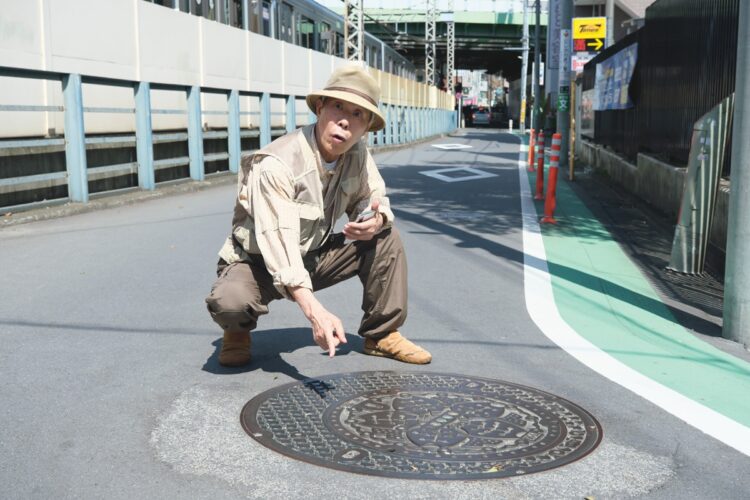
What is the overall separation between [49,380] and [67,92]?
30.3ft

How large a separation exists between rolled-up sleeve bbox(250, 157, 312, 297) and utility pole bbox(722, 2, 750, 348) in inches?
111

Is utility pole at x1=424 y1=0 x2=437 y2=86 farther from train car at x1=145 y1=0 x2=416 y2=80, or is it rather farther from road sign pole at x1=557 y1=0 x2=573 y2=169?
road sign pole at x1=557 y1=0 x2=573 y2=169

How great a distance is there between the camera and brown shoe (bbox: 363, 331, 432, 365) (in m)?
4.72

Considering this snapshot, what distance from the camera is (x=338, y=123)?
13.8 ft

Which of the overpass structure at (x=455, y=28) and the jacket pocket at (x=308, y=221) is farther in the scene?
the overpass structure at (x=455, y=28)

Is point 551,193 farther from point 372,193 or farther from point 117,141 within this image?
point 117,141

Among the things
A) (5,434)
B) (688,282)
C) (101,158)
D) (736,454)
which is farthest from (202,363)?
(101,158)

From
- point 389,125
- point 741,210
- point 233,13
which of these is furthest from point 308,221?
point 389,125

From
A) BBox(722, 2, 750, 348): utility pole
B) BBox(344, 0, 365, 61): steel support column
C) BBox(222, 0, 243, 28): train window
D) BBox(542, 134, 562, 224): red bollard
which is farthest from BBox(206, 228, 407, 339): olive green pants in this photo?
BBox(344, 0, 365, 61): steel support column

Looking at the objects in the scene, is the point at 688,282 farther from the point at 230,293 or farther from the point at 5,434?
the point at 5,434

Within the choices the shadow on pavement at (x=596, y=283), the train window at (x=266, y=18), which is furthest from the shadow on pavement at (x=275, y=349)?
the train window at (x=266, y=18)

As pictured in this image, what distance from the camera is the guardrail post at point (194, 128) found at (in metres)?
17.3

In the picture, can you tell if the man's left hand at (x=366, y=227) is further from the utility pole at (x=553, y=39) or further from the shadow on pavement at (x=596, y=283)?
the utility pole at (x=553, y=39)

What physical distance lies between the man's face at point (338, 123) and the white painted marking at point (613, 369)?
1726 millimetres
